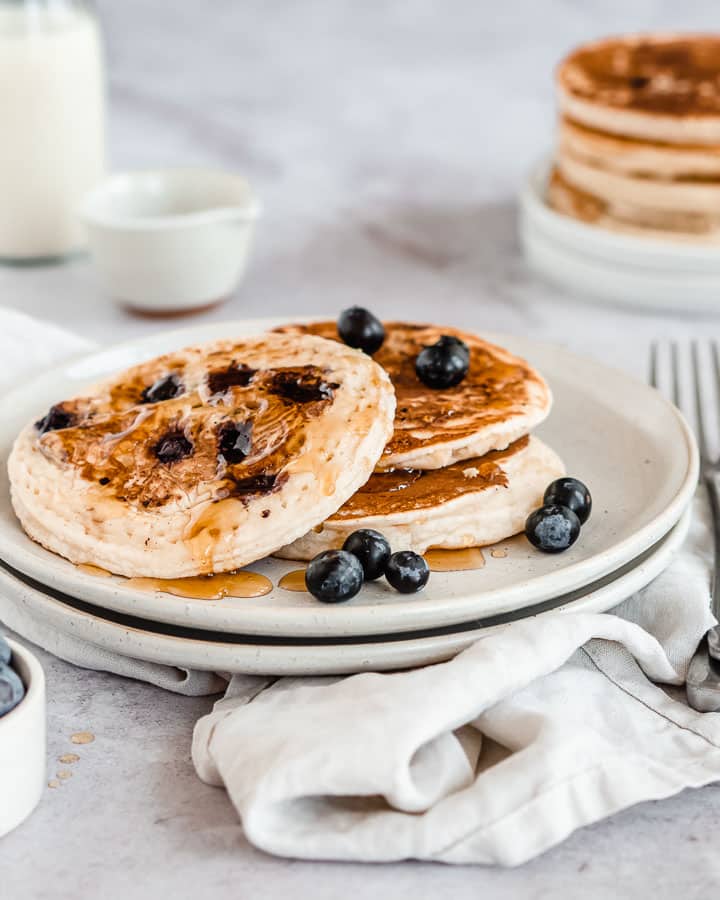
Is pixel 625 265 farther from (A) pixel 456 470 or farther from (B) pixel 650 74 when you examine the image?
(A) pixel 456 470

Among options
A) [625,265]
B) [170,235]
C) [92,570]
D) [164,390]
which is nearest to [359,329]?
[164,390]

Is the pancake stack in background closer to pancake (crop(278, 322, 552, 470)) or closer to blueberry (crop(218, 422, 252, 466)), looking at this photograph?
pancake (crop(278, 322, 552, 470))

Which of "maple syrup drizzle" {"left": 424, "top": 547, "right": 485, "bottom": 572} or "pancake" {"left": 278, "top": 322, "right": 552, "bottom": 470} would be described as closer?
"maple syrup drizzle" {"left": 424, "top": 547, "right": 485, "bottom": 572}

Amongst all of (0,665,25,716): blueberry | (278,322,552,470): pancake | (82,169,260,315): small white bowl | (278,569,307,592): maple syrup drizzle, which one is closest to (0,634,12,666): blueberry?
(0,665,25,716): blueberry

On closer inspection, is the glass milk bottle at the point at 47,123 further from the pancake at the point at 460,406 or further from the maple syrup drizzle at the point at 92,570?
the maple syrup drizzle at the point at 92,570

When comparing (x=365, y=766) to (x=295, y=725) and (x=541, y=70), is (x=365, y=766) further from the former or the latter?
(x=541, y=70)

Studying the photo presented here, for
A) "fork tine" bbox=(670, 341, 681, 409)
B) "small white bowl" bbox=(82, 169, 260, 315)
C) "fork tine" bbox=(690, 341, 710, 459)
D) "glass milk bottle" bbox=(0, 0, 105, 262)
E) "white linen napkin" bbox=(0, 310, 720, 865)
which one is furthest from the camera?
"glass milk bottle" bbox=(0, 0, 105, 262)
